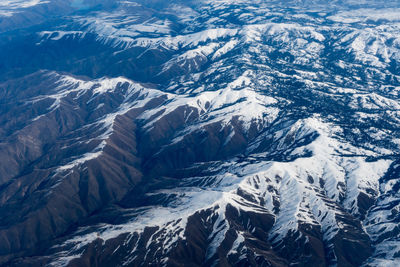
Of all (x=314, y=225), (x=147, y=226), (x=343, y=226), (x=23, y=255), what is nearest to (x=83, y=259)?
(x=147, y=226)

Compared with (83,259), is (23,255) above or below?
below

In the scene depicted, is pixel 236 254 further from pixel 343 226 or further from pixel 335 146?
pixel 335 146

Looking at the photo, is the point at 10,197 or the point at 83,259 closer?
the point at 83,259

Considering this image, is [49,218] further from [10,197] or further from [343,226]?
[343,226]

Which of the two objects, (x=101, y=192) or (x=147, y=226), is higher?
(x=147, y=226)

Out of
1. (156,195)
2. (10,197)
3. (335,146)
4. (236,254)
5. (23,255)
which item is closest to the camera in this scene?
(236,254)

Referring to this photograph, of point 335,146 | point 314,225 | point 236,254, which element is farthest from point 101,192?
point 335,146

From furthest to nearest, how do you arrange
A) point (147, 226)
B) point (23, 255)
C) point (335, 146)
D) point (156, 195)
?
point (335, 146)
point (156, 195)
point (23, 255)
point (147, 226)

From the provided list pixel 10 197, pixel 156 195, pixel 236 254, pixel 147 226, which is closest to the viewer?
pixel 236 254

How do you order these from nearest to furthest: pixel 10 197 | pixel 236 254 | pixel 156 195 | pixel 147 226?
Result: pixel 236 254, pixel 147 226, pixel 156 195, pixel 10 197
